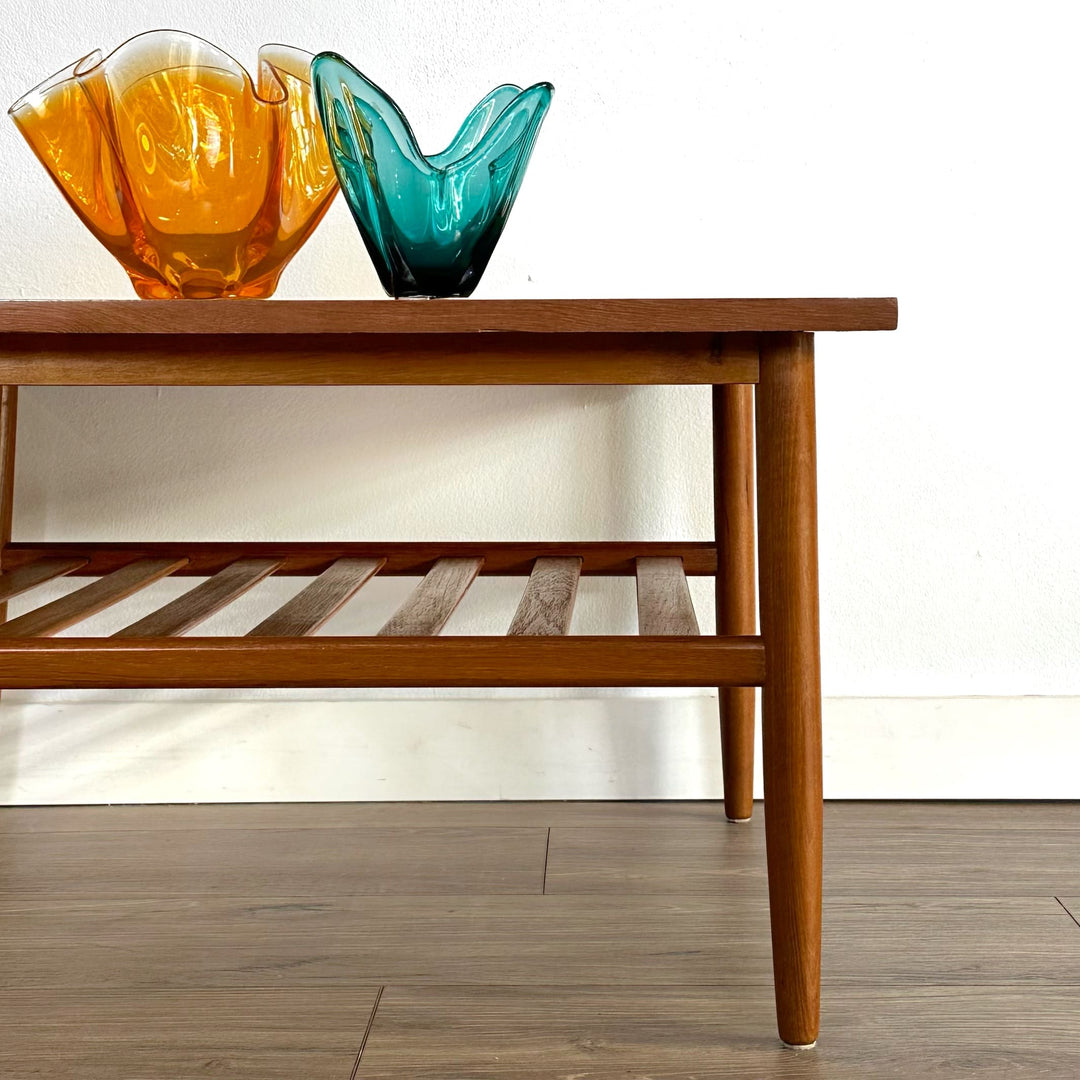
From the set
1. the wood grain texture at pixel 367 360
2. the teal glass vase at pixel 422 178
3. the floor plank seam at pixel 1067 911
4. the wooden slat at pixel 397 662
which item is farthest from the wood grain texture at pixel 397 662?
the floor plank seam at pixel 1067 911

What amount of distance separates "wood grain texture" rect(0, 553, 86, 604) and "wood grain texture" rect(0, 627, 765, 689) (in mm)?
235

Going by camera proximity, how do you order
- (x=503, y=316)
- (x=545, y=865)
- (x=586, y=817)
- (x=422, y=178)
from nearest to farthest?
(x=503, y=316)
(x=422, y=178)
(x=545, y=865)
(x=586, y=817)

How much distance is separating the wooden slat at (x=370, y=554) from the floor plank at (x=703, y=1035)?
0.42 meters

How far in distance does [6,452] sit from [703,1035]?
838 mm

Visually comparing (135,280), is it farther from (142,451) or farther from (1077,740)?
(1077,740)

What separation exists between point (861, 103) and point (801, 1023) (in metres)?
0.93

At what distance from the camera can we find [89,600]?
0.93 meters

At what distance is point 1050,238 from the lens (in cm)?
124

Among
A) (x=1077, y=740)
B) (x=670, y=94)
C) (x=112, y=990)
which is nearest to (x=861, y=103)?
(x=670, y=94)

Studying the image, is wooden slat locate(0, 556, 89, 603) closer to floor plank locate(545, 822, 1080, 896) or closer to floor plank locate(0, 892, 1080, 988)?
floor plank locate(0, 892, 1080, 988)

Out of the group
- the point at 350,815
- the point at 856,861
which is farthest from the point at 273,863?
the point at 856,861

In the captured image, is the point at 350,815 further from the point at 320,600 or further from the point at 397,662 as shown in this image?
the point at 397,662

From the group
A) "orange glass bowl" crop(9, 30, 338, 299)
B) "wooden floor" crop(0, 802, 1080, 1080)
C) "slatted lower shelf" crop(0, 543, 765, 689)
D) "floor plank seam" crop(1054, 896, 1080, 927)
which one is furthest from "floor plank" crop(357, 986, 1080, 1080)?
"orange glass bowl" crop(9, 30, 338, 299)

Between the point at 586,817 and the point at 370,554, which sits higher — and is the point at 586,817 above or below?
below
